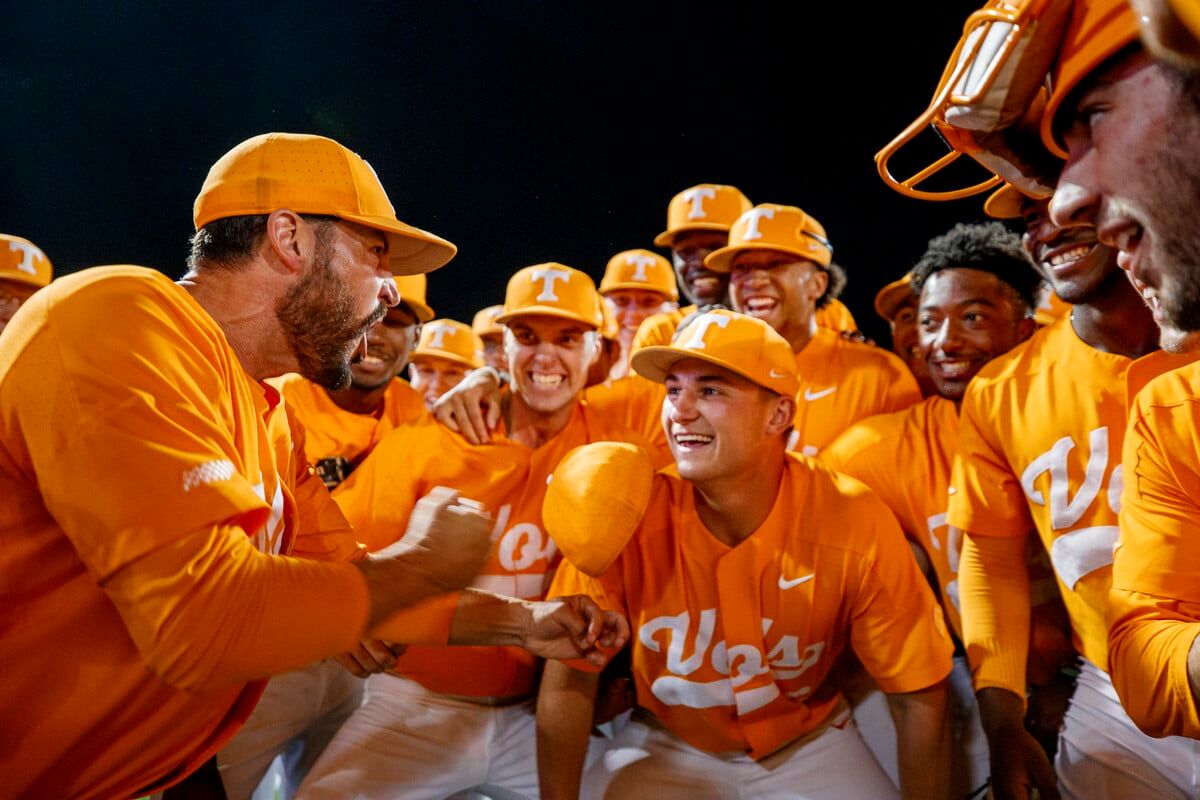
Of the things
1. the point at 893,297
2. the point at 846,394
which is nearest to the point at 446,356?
the point at 893,297

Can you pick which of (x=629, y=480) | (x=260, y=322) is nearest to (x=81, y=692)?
(x=260, y=322)

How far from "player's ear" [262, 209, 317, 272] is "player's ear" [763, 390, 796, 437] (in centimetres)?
149

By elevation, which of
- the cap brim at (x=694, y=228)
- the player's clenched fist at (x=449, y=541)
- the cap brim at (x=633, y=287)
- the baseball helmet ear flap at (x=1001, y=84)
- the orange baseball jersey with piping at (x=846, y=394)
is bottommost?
the orange baseball jersey with piping at (x=846, y=394)

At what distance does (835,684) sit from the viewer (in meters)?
2.65

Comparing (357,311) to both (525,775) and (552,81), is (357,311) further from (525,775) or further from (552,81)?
(552,81)

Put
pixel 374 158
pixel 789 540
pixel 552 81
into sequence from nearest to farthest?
pixel 789 540, pixel 374 158, pixel 552 81

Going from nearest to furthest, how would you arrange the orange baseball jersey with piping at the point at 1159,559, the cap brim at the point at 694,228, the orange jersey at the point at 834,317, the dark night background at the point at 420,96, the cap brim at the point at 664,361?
the orange baseball jersey with piping at the point at 1159,559
the cap brim at the point at 664,361
the dark night background at the point at 420,96
the orange jersey at the point at 834,317
the cap brim at the point at 694,228

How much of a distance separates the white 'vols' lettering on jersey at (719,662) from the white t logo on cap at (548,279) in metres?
1.50

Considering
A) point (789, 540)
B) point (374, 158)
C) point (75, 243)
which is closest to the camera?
point (789, 540)

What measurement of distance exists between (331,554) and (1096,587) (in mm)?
2094

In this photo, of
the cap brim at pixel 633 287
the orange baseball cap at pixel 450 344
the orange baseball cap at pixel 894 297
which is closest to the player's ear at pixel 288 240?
the orange baseball cap at pixel 894 297

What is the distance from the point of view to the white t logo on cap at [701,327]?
2.48 metres

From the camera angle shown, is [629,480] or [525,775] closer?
[629,480]

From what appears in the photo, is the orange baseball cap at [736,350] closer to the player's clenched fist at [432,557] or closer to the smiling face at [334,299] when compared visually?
the smiling face at [334,299]
